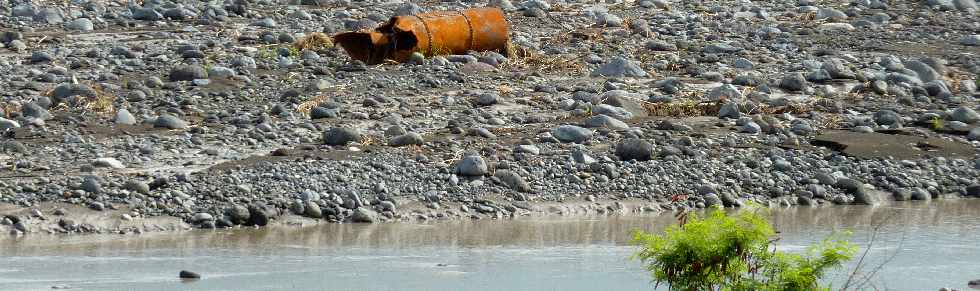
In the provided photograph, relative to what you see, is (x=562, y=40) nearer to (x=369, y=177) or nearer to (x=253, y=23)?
(x=253, y=23)

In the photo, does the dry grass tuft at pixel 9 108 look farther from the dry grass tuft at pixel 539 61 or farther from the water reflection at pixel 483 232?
the dry grass tuft at pixel 539 61

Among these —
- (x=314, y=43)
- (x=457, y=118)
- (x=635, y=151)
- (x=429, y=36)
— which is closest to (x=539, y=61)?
(x=429, y=36)

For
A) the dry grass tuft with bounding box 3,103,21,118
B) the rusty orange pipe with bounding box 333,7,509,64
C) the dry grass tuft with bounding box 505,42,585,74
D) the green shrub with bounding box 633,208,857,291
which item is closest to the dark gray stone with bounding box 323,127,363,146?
A: the dry grass tuft with bounding box 3,103,21,118

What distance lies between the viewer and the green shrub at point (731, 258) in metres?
5.14

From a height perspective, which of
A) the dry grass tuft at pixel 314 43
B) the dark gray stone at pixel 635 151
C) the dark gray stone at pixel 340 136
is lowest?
the dark gray stone at pixel 635 151

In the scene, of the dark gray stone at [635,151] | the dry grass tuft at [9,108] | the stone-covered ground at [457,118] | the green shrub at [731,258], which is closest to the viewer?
the green shrub at [731,258]

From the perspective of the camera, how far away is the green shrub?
16.9ft

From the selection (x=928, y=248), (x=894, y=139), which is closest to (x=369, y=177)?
(x=928, y=248)

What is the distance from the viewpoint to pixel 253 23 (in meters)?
13.8

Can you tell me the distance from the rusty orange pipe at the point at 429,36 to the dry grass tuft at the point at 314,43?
209mm

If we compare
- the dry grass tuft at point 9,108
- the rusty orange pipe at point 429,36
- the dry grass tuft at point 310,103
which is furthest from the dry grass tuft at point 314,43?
the dry grass tuft at point 9,108

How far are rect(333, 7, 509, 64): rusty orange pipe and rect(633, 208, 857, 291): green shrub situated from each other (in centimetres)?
689

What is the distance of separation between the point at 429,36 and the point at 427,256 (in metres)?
5.16

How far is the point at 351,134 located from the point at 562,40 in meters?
4.41
